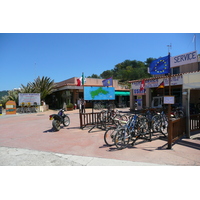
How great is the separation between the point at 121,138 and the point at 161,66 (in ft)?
10.1

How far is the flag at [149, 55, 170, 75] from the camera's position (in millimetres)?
5574

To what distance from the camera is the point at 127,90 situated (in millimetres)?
27500

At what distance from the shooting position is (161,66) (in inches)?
228

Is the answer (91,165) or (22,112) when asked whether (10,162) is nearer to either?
(91,165)

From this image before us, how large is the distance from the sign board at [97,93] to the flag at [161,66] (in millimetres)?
3930

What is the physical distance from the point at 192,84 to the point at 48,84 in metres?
21.3

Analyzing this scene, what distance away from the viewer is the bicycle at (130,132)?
16.9 ft

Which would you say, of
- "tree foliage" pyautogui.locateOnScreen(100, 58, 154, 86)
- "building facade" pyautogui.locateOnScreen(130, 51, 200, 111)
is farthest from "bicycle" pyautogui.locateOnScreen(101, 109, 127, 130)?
"tree foliage" pyautogui.locateOnScreen(100, 58, 154, 86)

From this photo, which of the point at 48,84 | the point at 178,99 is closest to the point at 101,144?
the point at 178,99

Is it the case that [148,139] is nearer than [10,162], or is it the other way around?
[10,162]

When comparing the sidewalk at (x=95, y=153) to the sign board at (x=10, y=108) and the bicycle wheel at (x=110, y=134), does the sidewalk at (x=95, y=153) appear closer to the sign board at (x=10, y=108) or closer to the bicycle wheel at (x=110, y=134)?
the bicycle wheel at (x=110, y=134)

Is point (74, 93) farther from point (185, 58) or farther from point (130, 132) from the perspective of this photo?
point (130, 132)

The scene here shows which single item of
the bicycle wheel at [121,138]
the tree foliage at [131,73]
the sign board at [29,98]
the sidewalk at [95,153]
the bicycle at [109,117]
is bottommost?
the sidewalk at [95,153]

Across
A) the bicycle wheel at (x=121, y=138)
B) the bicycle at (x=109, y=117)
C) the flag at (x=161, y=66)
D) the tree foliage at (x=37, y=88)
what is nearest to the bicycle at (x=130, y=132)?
the bicycle wheel at (x=121, y=138)
